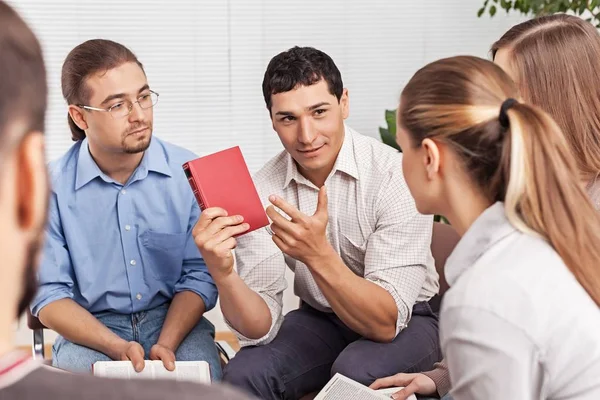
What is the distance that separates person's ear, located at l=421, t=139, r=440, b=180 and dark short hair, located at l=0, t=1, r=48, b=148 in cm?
95

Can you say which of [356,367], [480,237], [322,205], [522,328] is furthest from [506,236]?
[356,367]

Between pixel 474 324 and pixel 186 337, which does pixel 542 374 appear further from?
pixel 186 337

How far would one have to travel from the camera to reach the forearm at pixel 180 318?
2369mm

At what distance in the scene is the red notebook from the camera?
84.0 inches

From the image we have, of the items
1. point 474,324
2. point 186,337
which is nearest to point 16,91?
point 474,324

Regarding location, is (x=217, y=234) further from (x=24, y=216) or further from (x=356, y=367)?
(x=24, y=216)

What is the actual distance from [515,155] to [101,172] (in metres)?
1.48

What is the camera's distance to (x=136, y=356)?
2.24 meters

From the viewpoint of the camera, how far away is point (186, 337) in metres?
2.46

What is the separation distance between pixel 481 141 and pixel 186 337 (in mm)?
1304

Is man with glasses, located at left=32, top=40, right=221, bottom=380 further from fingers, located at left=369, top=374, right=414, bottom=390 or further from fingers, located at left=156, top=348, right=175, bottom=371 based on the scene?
fingers, located at left=369, top=374, right=414, bottom=390

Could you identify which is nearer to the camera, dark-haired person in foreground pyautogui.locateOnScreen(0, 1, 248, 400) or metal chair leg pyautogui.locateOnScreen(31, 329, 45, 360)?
dark-haired person in foreground pyautogui.locateOnScreen(0, 1, 248, 400)

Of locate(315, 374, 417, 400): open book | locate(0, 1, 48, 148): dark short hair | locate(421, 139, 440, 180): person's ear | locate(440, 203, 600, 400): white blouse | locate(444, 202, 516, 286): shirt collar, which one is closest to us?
locate(0, 1, 48, 148): dark short hair

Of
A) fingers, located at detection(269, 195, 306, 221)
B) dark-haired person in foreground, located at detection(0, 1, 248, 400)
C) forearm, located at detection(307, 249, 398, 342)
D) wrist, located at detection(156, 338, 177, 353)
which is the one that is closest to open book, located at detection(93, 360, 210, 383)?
wrist, located at detection(156, 338, 177, 353)
